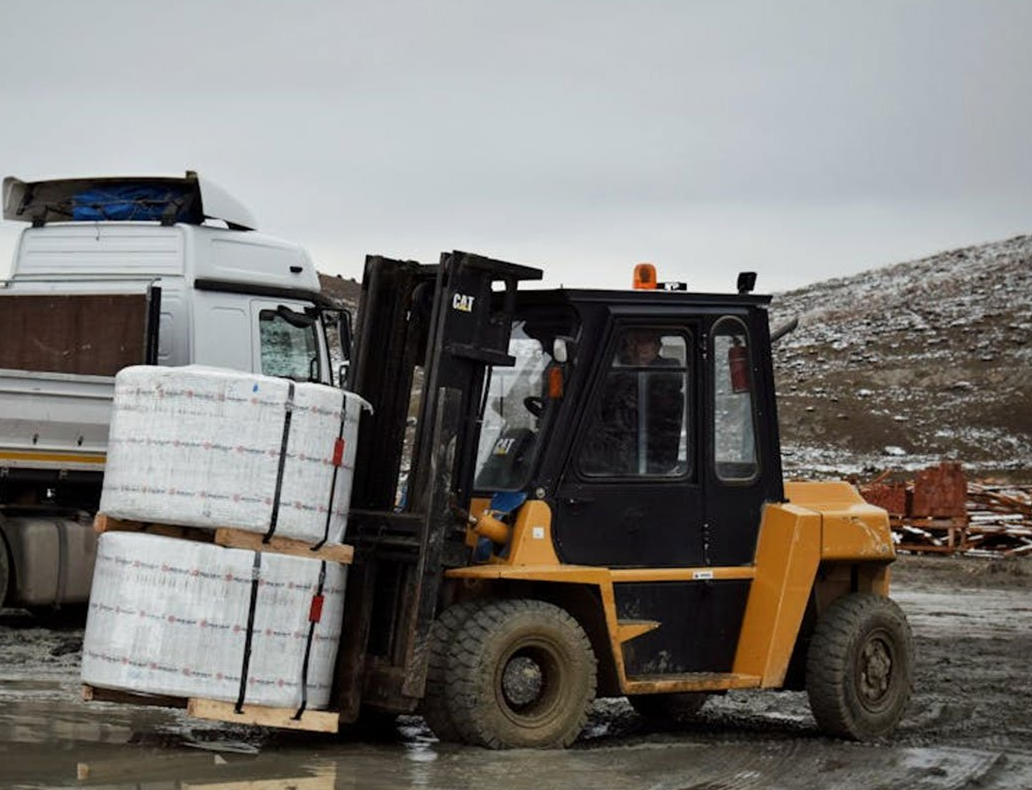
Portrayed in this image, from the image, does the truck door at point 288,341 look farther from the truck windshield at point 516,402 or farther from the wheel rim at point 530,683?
the wheel rim at point 530,683

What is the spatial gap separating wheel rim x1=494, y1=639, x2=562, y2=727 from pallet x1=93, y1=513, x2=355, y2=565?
1.05 m

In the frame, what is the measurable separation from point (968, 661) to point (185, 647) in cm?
855

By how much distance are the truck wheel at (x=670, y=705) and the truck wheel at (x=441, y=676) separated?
8.52 ft

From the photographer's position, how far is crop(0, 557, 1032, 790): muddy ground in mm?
8594

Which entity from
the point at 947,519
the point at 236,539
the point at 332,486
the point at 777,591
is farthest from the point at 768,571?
the point at 947,519

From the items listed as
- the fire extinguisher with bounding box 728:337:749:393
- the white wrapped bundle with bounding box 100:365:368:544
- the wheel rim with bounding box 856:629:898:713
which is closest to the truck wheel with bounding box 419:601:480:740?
the white wrapped bundle with bounding box 100:365:368:544

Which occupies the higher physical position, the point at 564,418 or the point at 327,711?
the point at 564,418

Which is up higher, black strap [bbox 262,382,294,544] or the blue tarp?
the blue tarp

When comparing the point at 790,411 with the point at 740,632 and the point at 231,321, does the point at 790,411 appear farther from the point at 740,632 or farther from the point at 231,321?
the point at 740,632

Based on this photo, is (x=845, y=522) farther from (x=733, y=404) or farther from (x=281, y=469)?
(x=281, y=469)

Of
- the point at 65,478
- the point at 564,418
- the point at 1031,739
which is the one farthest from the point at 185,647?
the point at 65,478

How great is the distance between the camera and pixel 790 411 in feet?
177

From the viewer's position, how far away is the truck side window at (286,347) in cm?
1638

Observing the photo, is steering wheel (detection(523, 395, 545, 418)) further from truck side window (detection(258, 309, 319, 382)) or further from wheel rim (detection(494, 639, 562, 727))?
truck side window (detection(258, 309, 319, 382))
